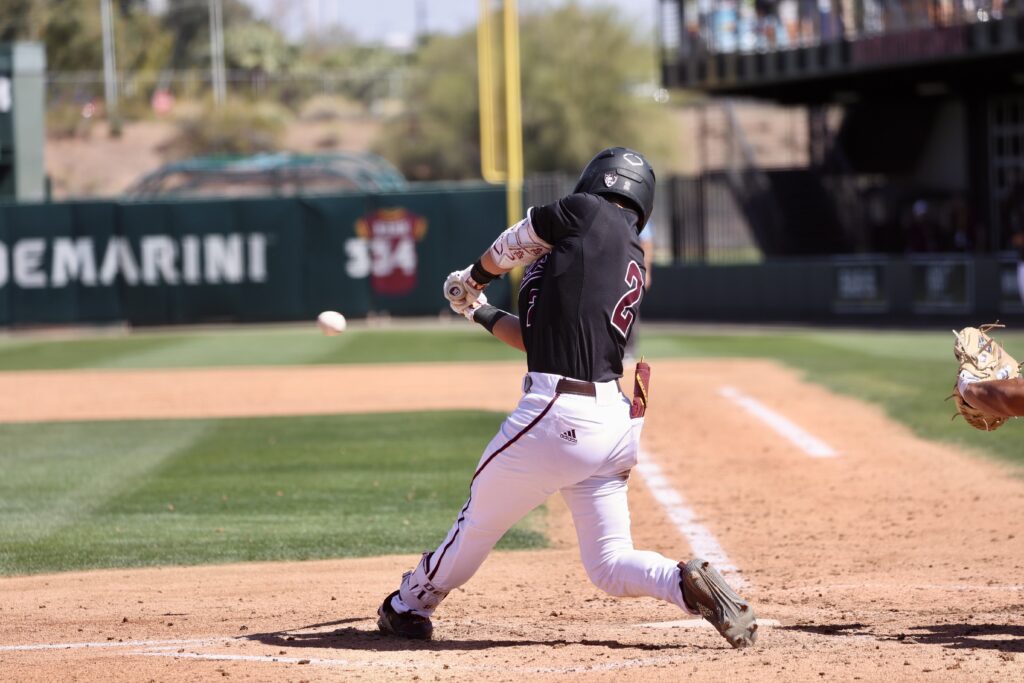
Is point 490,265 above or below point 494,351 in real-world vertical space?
above

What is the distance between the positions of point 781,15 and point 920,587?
2628 cm

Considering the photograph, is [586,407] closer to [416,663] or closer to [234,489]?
[416,663]

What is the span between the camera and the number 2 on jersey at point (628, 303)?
525cm

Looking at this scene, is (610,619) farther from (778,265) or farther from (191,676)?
(778,265)

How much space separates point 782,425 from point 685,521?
14.0 feet

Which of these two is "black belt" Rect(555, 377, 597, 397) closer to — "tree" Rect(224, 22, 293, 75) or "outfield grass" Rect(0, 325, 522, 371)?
"outfield grass" Rect(0, 325, 522, 371)

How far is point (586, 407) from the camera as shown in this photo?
5148 mm

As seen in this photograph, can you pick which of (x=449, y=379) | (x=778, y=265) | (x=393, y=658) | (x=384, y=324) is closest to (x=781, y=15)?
(x=778, y=265)

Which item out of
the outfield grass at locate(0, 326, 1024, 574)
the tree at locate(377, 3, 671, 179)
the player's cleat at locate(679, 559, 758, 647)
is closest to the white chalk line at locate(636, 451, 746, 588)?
the outfield grass at locate(0, 326, 1024, 574)

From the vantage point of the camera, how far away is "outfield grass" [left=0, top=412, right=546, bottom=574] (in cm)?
816

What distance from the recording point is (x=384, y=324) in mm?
27516

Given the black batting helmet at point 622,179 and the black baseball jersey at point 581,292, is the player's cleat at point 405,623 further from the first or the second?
the black batting helmet at point 622,179

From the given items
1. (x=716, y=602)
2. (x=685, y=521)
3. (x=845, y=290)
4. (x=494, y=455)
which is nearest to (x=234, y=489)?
(x=685, y=521)

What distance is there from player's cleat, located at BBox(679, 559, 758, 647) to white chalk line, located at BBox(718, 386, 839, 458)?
6122 mm
